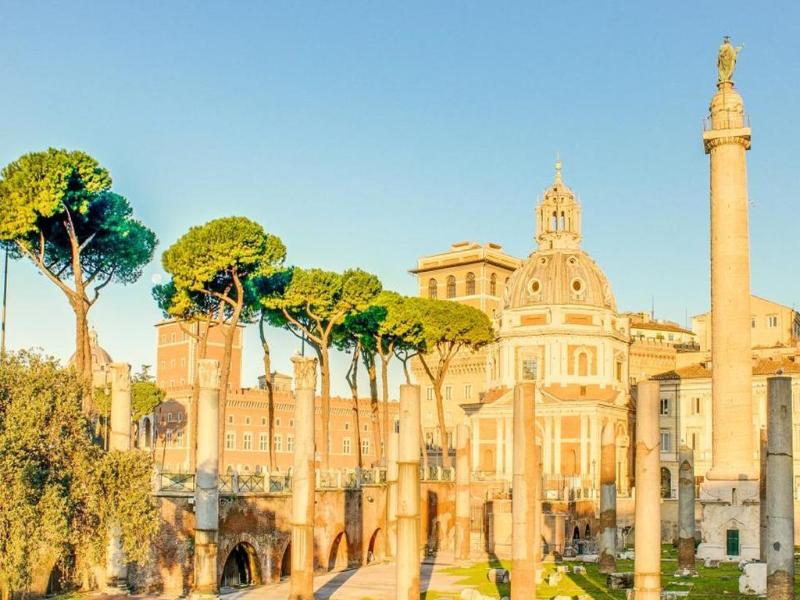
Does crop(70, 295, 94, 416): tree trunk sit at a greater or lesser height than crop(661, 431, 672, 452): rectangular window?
greater

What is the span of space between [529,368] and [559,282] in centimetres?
619

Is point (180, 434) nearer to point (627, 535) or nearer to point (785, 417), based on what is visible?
point (627, 535)

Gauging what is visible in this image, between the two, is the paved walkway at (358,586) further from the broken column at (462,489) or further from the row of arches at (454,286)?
the row of arches at (454,286)

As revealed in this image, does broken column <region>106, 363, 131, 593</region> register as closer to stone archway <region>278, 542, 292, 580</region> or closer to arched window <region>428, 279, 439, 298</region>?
stone archway <region>278, 542, 292, 580</region>

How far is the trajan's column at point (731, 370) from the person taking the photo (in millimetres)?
43531

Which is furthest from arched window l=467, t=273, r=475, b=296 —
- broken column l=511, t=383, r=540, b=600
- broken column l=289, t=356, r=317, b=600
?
broken column l=511, t=383, r=540, b=600

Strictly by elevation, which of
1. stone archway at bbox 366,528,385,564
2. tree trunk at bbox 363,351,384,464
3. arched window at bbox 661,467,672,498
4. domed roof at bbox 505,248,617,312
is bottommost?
stone archway at bbox 366,528,385,564

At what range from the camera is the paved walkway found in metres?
33.8

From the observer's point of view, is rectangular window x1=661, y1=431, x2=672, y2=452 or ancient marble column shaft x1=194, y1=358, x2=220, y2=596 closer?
ancient marble column shaft x1=194, y1=358, x2=220, y2=596

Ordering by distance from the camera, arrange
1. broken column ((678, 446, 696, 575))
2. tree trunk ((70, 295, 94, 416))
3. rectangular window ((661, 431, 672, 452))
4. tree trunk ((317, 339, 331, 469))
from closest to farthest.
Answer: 1. tree trunk ((70, 295, 94, 416))
2. broken column ((678, 446, 696, 575))
3. tree trunk ((317, 339, 331, 469))
4. rectangular window ((661, 431, 672, 452))

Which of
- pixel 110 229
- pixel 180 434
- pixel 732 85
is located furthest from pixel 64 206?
pixel 180 434

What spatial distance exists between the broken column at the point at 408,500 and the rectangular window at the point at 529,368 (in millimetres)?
46977

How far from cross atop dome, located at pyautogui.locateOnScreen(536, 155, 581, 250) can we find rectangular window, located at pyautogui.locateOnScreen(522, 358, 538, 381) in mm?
8517

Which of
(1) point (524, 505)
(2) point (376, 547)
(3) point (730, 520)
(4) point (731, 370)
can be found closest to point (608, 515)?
(3) point (730, 520)
